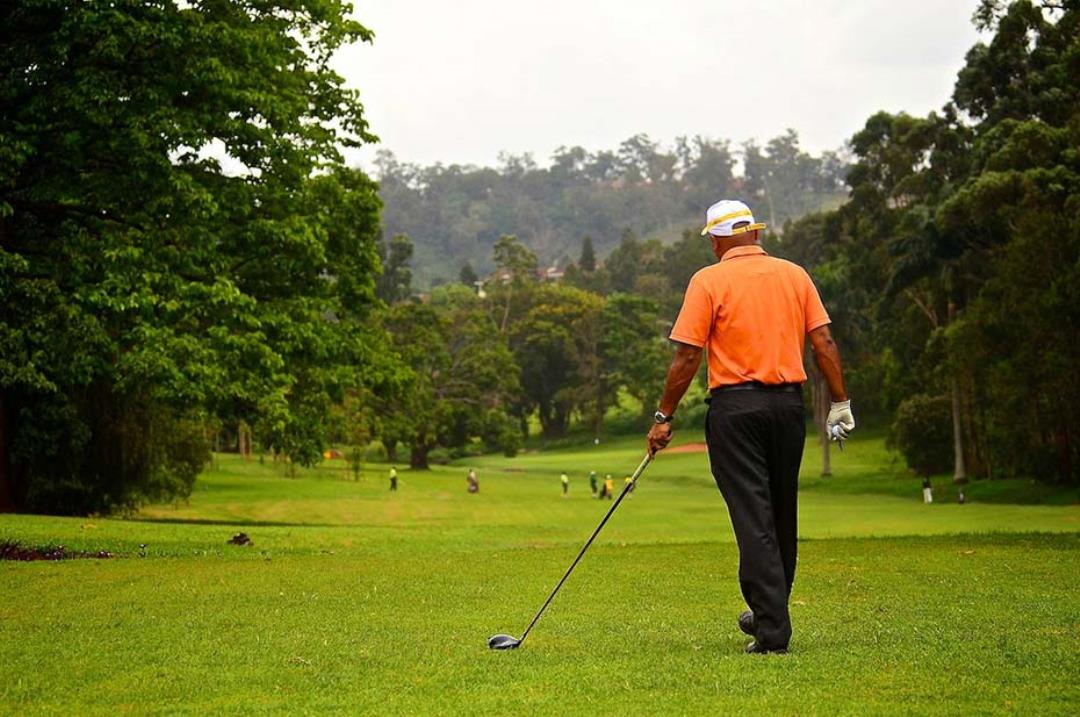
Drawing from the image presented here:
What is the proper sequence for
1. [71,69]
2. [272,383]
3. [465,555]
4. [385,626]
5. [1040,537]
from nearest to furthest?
[385,626] → [465,555] → [1040,537] → [71,69] → [272,383]

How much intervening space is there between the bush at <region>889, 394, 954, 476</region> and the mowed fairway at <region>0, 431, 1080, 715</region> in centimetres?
4483

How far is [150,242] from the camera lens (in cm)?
2542

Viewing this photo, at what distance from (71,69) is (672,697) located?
21444mm

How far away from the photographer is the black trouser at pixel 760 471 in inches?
316

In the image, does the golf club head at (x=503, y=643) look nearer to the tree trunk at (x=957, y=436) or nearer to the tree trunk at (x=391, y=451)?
the tree trunk at (x=957, y=436)

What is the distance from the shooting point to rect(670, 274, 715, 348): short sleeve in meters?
8.24

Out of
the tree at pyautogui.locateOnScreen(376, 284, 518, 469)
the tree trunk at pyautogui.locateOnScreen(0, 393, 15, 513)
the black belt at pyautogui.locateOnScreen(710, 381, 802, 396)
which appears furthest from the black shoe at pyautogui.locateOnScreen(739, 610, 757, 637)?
the tree at pyautogui.locateOnScreen(376, 284, 518, 469)

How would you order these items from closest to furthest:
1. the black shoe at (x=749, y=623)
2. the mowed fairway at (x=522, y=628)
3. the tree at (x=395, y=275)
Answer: the mowed fairway at (x=522, y=628) < the black shoe at (x=749, y=623) < the tree at (x=395, y=275)

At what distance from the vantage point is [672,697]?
6305 mm

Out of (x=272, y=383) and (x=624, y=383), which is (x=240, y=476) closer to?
(x=272, y=383)

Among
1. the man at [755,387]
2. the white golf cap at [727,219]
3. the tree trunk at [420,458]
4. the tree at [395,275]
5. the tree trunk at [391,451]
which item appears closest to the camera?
the man at [755,387]

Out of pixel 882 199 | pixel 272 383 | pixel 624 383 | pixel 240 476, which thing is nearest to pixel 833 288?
pixel 882 199

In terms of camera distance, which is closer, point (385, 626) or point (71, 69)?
point (385, 626)

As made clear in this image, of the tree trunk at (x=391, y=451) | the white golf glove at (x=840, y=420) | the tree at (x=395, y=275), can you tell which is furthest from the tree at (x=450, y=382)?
the white golf glove at (x=840, y=420)
